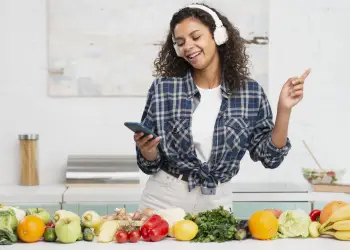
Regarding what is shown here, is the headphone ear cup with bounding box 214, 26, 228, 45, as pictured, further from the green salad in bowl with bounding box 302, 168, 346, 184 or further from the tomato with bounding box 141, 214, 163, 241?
the green salad in bowl with bounding box 302, 168, 346, 184

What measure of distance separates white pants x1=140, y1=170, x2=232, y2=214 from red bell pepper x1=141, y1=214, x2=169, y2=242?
61cm

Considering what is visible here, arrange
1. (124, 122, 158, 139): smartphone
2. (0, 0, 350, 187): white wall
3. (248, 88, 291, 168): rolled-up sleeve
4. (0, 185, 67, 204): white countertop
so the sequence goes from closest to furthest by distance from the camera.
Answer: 1. (124, 122, 158, 139): smartphone
2. (248, 88, 291, 168): rolled-up sleeve
3. (0, 185, 67, 204): white countertop
4. (0, 0, 350, 187): white wall

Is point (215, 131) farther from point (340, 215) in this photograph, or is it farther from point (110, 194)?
point (110, 194)

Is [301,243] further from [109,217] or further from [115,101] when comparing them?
[115,101]

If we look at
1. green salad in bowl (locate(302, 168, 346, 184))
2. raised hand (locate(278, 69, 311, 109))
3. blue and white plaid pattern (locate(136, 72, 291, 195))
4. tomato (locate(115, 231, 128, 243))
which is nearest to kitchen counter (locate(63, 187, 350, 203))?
green salad in bowl (locate(302, 168, 346, 184))

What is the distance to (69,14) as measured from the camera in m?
4.42

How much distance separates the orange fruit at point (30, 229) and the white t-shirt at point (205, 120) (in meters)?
0.84

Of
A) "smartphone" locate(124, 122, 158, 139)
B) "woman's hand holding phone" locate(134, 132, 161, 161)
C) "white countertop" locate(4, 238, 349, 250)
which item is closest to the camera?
"white countertop" locate(4, 238, 349, 250)

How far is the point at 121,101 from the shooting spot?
4453mm

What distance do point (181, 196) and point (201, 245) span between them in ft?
2.30

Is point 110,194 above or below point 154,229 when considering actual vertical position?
below

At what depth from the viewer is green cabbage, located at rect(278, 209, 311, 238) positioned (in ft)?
7.18

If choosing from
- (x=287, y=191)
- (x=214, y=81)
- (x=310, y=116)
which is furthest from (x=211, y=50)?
(x=310, y=116)

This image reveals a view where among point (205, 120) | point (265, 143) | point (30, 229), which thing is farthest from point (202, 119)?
point (30, 229)
